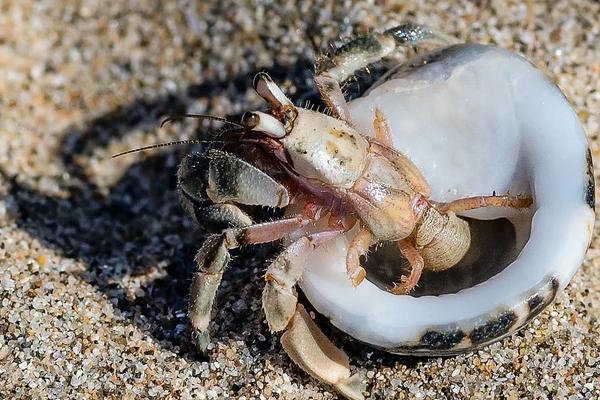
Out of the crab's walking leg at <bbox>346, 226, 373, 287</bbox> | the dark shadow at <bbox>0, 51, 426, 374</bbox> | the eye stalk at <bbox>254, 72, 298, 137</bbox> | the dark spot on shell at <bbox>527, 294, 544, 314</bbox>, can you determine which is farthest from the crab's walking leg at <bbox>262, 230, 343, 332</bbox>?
the dark spot on shell at <bbox>527, 294, 544, 314</bbox>

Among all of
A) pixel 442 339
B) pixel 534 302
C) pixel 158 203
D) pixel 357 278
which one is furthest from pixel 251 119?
pixel 158 203

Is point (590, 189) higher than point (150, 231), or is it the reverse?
point (590, 189)

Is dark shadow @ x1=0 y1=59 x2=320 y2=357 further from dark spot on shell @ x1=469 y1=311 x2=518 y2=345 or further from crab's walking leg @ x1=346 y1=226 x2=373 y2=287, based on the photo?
dark spot on shell @ x1=469 y1=311 x2=518 y2=345

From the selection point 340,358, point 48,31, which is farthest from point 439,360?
point 48,31

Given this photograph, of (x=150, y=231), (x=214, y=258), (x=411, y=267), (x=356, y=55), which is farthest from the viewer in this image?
(x=150, y=231)

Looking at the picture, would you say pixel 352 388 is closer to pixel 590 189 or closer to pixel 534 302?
pixel 534 302

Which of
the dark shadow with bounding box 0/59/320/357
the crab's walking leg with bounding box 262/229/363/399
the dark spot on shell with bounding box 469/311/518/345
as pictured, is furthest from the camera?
the dark shadow with bounding box 0/59/320/357

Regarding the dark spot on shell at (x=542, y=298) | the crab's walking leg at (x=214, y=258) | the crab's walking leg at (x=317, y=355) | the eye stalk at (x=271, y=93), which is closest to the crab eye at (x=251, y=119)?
the eye stalk at (x=271, y=93)
